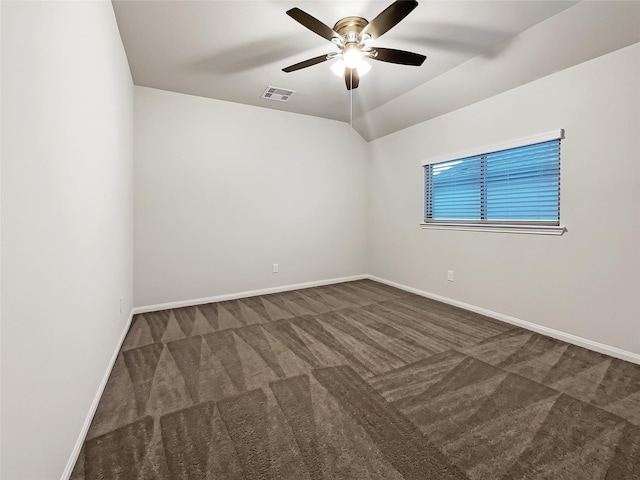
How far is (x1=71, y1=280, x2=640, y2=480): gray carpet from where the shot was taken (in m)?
1.37

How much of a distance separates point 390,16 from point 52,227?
6.87 feet

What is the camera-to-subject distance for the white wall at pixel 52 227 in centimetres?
87

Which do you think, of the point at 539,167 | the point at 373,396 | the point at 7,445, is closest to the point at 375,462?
the point at 373,396

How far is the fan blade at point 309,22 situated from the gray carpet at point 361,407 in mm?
2346

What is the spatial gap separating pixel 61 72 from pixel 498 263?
12.3ft

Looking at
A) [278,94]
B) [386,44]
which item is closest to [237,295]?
[278,94]

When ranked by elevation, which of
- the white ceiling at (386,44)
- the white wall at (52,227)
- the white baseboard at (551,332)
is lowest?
the white baseboard at (551,332)

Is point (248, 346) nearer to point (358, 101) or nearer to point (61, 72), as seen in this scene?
point (61, 72)

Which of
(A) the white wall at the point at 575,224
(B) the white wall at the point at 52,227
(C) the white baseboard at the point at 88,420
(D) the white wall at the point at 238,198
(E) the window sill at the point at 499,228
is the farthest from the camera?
(D) the white wall at the point at 238,198

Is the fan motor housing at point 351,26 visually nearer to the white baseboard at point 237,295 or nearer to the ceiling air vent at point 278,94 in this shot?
the ceiling air vent at point 278,94

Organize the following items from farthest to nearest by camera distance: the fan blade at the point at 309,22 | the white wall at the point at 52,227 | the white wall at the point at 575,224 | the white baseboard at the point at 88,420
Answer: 1. the white wall at the point at 575,224
2. the fan blade at the point at 309,22
3. the white baseboard at the point at 88,420
4. the white wall at the point at 52,227

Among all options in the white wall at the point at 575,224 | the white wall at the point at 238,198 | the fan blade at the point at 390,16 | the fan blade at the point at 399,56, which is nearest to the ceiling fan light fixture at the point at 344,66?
the fan blade at the point at 399,56

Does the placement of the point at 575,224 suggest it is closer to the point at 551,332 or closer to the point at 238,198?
the point at 551,332

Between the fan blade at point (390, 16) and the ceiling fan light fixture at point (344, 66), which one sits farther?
the ceiling fan light fixture at point (344, 66)
